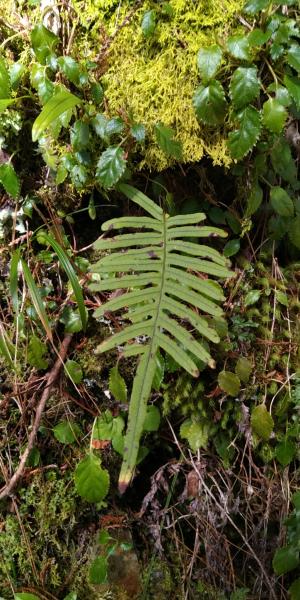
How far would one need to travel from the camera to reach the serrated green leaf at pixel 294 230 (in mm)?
1637

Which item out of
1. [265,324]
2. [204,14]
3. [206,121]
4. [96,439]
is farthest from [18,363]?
[204,14]

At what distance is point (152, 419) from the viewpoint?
1.57 meters

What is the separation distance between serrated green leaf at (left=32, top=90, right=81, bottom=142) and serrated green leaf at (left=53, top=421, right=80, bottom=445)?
82cm

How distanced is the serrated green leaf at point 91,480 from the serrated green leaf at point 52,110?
89cm

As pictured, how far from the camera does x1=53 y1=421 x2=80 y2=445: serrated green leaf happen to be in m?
1.61

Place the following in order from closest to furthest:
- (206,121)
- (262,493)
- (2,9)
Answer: (206,121) < (262,493) < (2,9)

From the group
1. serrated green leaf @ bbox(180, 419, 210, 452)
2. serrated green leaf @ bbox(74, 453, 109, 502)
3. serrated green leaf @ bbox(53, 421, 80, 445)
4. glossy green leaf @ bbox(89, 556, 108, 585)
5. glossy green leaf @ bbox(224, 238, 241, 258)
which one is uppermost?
glossy green leaf @ bbox(224, 238, 241, 258)

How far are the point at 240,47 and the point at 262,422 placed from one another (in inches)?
39.7

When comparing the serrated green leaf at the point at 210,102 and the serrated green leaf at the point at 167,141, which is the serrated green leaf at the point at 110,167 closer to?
the serrated green leaf at the point at 167,141

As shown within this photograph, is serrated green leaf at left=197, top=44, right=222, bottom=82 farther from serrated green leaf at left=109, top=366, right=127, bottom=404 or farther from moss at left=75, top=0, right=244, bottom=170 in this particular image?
serrated green leaf at left=109, top=366, right=127, bottom=404

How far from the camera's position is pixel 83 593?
156cm

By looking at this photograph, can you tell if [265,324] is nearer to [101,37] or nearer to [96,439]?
[96,439]

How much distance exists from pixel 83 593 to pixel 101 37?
1621 mm

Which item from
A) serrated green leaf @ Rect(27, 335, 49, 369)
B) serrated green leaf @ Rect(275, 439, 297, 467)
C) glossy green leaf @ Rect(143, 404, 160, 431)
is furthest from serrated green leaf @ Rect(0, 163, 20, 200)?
serrated green leaf @ Rect(275, 439, 297, 467)
